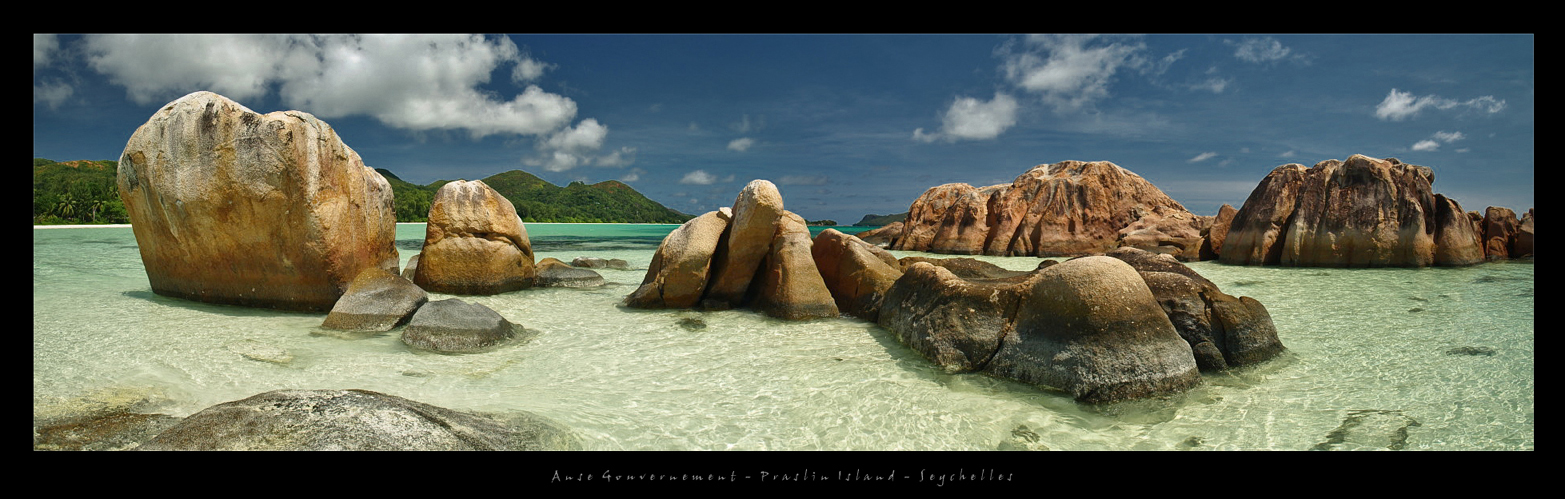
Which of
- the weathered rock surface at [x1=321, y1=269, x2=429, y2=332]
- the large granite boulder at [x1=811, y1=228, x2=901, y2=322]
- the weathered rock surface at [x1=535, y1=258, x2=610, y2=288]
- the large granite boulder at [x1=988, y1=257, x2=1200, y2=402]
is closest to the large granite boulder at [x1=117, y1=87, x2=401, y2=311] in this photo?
the weathered rock surface at [x1=321, y1=269, x2=429, y2=332]

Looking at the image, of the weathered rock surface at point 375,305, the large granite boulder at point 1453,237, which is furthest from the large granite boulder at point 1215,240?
the weathered rock surface at point 375,305

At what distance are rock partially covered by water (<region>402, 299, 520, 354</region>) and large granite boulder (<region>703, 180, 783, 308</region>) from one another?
3.80 meters

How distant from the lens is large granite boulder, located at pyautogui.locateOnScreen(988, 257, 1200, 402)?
212 inches

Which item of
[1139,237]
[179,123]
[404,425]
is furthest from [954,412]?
[1139,237]

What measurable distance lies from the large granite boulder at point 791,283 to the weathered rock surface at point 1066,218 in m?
21.4

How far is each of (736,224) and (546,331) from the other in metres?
3.67

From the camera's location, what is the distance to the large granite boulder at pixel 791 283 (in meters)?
9.81

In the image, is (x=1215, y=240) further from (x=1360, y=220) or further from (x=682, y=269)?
(x=682, y=269)

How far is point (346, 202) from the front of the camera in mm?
9930

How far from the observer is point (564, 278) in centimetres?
1393

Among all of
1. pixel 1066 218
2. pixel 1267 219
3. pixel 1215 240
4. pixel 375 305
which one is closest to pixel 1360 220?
pixel 1267 219

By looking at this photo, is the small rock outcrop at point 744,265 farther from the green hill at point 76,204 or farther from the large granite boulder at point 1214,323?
the green hill at point 76,204

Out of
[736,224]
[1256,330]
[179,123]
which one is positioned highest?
[179,123]

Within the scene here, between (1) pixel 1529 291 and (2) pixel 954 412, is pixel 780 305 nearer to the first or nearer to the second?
(2) pixel 954 412
